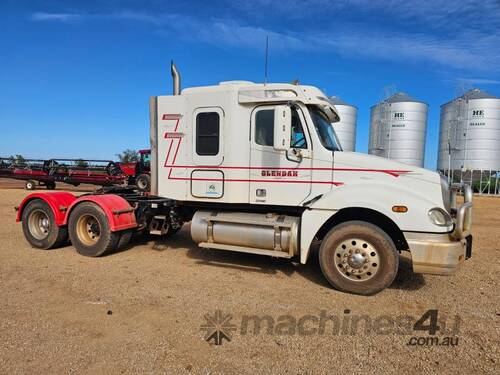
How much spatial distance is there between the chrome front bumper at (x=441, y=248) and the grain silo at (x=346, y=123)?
2587 centimetres

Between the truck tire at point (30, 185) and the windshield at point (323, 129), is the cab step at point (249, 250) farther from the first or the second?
the truck tire at point (30, 185)

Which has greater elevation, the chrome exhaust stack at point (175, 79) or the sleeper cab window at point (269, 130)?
the chrome exhaust stack at point (175, 79)

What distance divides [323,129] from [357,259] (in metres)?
2.17

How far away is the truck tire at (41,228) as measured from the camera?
6.68 m

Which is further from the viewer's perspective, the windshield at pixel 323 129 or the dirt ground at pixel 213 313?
the windshield at pixel 323 129

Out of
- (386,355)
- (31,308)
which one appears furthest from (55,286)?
(386,355)

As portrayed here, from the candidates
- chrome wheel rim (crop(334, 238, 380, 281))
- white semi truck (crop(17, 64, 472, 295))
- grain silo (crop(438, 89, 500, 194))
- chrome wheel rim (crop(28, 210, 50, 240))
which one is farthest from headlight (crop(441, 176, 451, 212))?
grain silo (crop(438, 89, 500, 194))

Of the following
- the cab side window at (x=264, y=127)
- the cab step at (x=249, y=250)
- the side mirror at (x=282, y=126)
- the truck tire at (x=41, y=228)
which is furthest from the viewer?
the truck tire at (x=41, y=228)

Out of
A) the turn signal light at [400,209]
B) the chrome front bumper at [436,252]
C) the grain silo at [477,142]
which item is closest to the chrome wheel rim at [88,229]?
the turn signal light at [400,209]

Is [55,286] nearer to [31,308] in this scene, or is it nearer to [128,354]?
[31,308]

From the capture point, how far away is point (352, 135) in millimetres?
31094

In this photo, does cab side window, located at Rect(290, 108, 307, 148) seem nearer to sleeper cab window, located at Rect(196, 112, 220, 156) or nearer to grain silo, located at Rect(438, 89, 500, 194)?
sleeper cab window, located at Rect(196, 112, 220, 156)

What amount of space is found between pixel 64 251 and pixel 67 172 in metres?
18.1

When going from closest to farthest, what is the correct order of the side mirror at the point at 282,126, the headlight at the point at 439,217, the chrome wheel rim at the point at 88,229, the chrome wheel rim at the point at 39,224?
the headlight at the point at 439,217 < the side mirror at the point at 282,126 < the chrome wheel rim at the point at 88,229 < the chrome wheel rim at the point at 39,224
